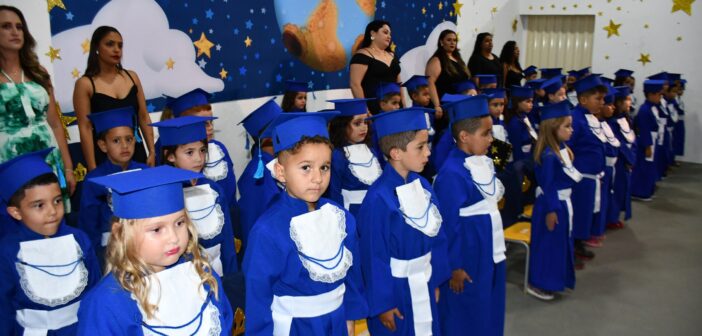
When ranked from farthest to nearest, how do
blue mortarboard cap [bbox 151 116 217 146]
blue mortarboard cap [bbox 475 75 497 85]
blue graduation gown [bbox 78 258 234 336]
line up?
1. blue mortarboard cap [bbox 475 75 497 85]
2. blue mortarboard cap [bbox 151 116 217 146]
3. blue graduation gown [bbox 78 258 234 336]

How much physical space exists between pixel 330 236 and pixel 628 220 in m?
5.17

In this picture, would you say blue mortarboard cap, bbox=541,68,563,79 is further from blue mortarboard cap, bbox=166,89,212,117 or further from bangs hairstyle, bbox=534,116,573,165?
blue mortarboard cap, bbox=166,89,212,117

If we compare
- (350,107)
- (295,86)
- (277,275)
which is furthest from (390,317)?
(295,86)

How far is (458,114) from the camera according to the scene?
128 inches

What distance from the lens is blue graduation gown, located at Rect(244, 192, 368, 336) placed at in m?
2.06

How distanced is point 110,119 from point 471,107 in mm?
2054

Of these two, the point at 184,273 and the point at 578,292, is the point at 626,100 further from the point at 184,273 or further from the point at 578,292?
the point at 184,273

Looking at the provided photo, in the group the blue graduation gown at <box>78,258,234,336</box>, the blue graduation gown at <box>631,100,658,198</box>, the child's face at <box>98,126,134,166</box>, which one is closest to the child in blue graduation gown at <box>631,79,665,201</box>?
the blue graduation gown at <box>631,100,658,198</box>

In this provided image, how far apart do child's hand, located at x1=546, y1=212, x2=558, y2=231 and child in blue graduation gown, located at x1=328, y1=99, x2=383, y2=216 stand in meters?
1.26

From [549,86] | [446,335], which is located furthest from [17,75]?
[549,86]

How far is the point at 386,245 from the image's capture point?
2631 millimetres

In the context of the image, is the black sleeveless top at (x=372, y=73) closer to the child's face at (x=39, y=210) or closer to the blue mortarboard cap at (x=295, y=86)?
the blue mortarboard cap at (x=295, y=86)

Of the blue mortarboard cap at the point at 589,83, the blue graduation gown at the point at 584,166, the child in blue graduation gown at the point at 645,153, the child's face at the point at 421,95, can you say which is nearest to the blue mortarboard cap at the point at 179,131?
the child's face at the point at 421,95

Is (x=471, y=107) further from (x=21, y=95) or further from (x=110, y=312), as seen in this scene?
(x=21, y=95)
